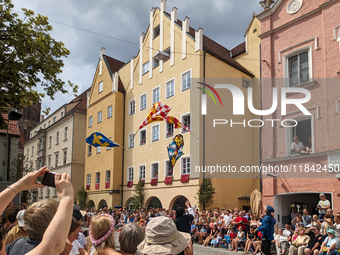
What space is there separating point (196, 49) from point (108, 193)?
1556cm

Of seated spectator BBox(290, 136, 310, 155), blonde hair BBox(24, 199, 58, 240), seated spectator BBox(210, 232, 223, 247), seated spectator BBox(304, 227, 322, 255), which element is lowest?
seated spectator BBox(210, 232, 223, 247)

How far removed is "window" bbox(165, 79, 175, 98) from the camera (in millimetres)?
28486

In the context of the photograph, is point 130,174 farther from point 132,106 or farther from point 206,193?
point 206,193

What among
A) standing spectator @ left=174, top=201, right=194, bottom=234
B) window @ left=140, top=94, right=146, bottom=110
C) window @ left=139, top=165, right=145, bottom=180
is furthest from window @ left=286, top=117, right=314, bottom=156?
window @ left=140, top=94, right=146, bottom=110

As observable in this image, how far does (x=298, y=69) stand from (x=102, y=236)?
17.7m

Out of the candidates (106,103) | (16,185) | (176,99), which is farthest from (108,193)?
(16,185)

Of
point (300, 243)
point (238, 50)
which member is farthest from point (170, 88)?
point (300, 243)

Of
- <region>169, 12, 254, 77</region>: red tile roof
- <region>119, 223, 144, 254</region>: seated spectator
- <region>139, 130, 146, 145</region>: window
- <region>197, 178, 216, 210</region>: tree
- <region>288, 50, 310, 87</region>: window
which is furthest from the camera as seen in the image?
<region>139, 130, 146, 145</region>: window

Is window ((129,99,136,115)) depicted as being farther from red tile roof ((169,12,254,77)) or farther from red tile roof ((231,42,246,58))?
red tile roof ((231,42,246,58))

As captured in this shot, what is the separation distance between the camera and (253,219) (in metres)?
16.3

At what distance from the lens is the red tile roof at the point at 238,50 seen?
3158cm

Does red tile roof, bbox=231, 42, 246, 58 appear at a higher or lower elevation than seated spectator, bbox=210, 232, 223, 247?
higher

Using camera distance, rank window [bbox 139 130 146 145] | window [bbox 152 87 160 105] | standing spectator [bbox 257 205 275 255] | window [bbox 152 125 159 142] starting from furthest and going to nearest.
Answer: window [bbox 139 130 146 145] → window [bbox 152 87 160 105] → window [bbox 152 125 159 142] → standing spectator [bbox 257 205 275 255]

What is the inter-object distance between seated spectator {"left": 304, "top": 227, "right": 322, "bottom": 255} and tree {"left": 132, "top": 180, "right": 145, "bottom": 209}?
1795 centimetres
